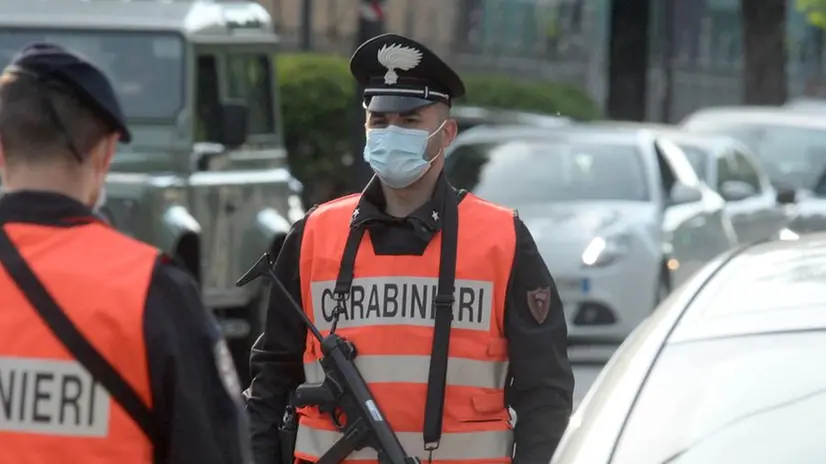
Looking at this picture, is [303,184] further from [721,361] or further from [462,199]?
[721,361]

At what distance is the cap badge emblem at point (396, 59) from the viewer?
4531 mm

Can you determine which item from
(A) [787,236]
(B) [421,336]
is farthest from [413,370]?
(A) [787,236]

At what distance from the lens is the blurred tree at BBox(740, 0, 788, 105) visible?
28766 mm

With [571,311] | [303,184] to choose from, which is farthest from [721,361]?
[303,184]

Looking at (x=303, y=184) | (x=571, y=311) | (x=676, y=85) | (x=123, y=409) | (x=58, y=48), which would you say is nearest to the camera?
(x=123, y=409)

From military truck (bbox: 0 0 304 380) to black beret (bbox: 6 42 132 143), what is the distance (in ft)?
26.2

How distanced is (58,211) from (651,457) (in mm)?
968

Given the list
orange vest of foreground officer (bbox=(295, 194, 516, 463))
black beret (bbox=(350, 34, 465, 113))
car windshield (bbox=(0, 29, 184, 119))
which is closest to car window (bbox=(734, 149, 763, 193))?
car windshield (bbox=(0, 29, 184, 119))

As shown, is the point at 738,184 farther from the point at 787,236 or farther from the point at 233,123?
the point at 787,236

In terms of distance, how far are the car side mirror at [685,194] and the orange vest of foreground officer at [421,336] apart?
330 inches

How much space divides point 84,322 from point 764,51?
2679 centimetres

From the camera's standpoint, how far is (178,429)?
299cm

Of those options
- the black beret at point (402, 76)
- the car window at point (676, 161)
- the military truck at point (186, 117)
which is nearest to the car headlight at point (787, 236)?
the black beret at point (402, 76)

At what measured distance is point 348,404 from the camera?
4.24 metres
